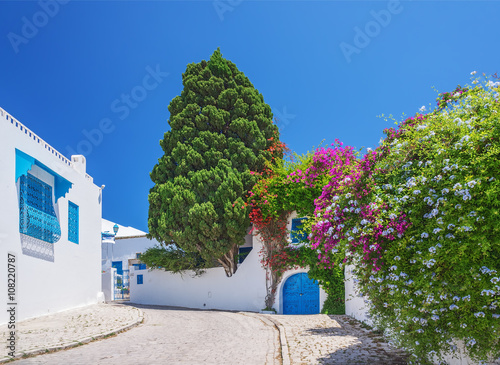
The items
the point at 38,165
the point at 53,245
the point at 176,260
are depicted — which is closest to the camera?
the point at 38,165

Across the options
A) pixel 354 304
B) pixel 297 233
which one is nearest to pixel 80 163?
pixel 297 233

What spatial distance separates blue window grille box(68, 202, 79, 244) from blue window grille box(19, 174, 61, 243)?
5.17 feet

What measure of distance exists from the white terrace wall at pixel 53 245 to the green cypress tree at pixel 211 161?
3.33m

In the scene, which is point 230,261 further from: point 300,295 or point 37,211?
point 37,211

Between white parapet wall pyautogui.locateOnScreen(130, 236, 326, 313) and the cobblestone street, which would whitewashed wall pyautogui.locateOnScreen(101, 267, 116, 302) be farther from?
the cobblestone street

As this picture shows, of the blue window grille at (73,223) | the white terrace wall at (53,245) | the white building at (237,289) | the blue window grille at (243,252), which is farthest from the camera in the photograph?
the blue window grille at (243,252)

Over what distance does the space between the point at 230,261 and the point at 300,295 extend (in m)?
3.73

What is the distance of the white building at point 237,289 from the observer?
68.4ft

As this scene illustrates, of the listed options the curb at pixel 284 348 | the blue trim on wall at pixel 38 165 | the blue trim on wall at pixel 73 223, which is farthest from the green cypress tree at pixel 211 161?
the curb at pixel 284 348

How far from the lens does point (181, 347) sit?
32.5 ft

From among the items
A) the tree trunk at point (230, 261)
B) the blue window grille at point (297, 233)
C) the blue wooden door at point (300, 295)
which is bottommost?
the blue wooden door at point (300, 295)

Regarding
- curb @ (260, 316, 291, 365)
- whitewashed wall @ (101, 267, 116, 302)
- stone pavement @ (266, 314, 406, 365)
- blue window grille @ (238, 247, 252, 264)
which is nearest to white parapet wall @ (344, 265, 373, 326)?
stone pavement @ (266, 314, 406, 365)

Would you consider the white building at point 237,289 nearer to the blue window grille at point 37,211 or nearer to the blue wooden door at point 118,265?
the blue window grille at point 37,211

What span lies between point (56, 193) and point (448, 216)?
14.4m
